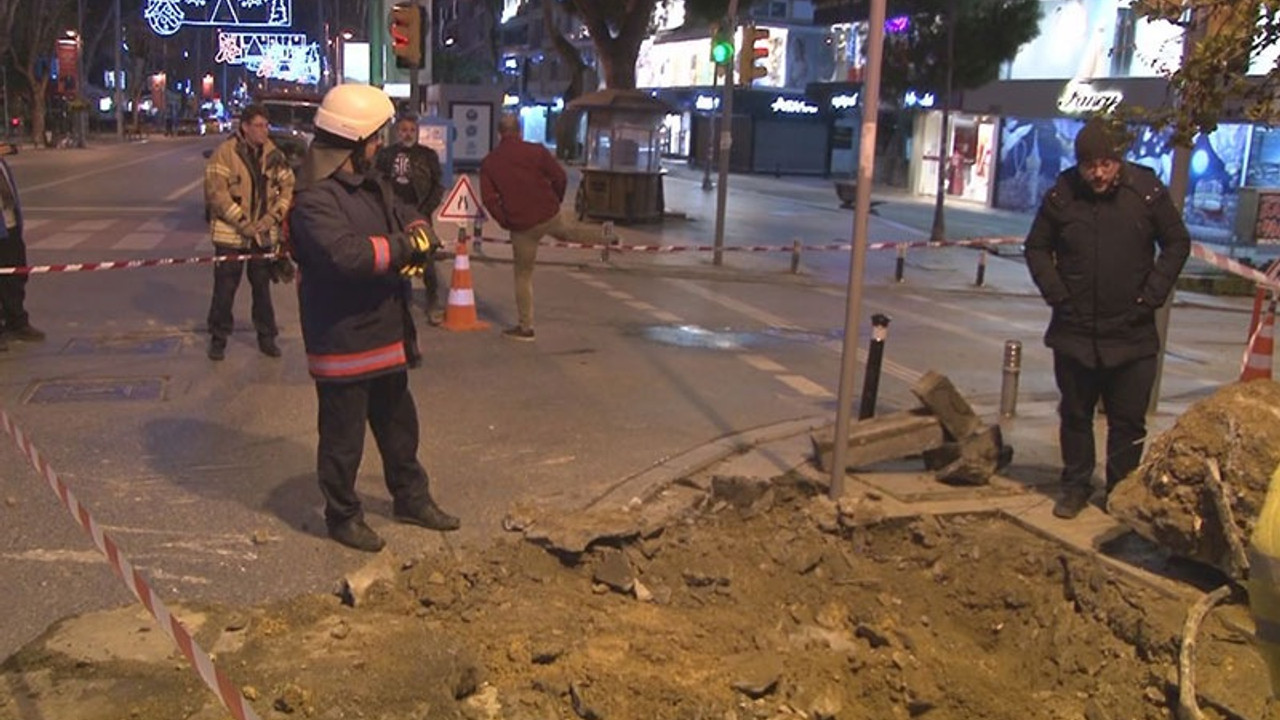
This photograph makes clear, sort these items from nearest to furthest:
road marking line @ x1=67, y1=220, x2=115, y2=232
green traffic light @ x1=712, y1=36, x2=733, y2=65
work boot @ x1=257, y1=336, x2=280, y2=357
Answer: work boot @ x1=257, y1=336, x2=280, y2=357
green traffic light @ x1=712, y1=36, x2=733, y2=65
road marking line @ x1=67, y1=220, x2=115, y2=232

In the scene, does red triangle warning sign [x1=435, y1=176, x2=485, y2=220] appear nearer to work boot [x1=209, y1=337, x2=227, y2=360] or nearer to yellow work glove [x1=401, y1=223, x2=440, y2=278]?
work boot [x1=209, y1=337, x2=227, y2=360]

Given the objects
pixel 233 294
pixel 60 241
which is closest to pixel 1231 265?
pixel 233 294

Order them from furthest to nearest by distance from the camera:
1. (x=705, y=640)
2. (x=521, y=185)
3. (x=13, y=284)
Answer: (x=521, y=185), (x=13, y=284), (x=705, y=640)

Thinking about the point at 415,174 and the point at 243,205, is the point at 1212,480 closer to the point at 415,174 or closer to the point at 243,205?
the point at 243,205

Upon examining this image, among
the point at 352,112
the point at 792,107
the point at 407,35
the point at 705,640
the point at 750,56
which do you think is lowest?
the point at 705,640

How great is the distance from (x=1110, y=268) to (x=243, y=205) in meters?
6.22

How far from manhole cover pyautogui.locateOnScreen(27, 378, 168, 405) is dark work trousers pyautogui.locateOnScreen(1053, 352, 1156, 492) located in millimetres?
5712

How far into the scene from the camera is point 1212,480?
15.6 ft

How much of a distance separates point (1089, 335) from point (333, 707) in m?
3.83

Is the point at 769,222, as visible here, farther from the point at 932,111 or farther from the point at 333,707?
the point at 333,707

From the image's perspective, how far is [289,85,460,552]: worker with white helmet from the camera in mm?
5051

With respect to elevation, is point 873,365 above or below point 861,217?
below

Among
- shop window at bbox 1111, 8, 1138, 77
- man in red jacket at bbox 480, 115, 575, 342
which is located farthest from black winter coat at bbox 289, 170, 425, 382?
shop window at bbox 1111, 8, 1138, 77

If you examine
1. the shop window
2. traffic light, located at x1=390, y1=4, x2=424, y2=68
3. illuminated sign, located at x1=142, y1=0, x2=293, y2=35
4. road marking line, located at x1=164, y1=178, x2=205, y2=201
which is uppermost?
illuminated sign, located at x1=142, y1=0, x2=293, y2=35
